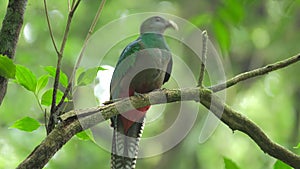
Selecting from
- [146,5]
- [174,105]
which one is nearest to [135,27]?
[146,5]

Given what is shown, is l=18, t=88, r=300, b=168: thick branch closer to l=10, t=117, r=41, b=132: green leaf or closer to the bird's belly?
l=10, t=117, r=41, b=132: green leaf

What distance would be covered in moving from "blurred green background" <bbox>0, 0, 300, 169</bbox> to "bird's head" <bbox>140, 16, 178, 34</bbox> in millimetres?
1505

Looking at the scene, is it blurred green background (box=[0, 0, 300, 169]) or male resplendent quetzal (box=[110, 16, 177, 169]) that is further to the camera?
blurred green background (box=[0, 0, 300, 169])

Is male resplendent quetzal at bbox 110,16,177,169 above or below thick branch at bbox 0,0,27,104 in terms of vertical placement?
below

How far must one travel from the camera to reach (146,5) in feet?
23.1

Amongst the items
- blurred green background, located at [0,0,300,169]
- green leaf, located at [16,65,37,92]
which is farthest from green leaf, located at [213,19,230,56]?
blurred green background, located at [0,0,300,169]

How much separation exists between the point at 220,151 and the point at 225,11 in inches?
197

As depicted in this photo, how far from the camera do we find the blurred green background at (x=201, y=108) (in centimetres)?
618

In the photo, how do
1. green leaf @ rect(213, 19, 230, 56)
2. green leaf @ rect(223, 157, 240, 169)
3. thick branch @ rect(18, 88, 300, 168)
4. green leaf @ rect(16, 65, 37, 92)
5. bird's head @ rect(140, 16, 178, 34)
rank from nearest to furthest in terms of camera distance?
green leaf @ rect(223, 157, 240, 169), thick branch @ rect(18, 88, 300, 168), green leaf @ rect(213, 19, 230, 56), green leaf @ rect(16, 65, 37, 92), bird's head @ rect(140, 16, 178, 34)

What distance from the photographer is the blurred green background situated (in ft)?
20.3

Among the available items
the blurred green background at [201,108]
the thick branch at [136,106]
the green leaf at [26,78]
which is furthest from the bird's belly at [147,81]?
the blurred green background at [201,108]

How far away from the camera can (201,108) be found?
648 cm

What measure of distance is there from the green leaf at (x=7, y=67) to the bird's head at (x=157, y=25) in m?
2.49

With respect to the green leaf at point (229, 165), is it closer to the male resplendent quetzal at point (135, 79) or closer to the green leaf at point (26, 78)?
the green leaf at point (26, 78)
